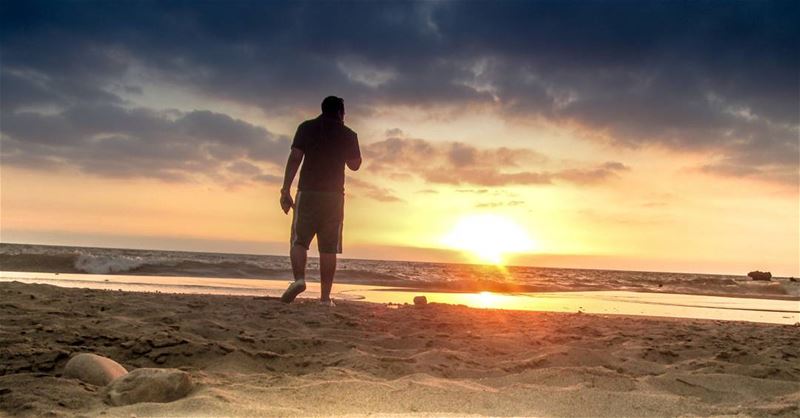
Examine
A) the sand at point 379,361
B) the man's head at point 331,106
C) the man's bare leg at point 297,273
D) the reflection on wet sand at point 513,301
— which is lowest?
the reflection on wet sand at point 513,301

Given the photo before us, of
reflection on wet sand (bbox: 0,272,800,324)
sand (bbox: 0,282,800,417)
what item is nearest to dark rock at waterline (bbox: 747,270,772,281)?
reflection on wet sand (bbox: 0,272,800,324)

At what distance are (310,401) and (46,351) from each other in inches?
63.0

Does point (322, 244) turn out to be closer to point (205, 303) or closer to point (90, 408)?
point (205, 303)

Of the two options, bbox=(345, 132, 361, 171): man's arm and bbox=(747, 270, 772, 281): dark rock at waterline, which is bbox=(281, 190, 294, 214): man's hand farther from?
bbox=(747, 270, 772, 281): dark rock at waterline

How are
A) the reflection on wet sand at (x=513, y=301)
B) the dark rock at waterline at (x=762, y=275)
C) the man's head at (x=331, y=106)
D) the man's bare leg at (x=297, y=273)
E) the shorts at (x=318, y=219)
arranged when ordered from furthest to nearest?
the dark rock at waterline at (x=762, y=275)
the reflection on wet sand at (x=513, y=301)
the man's head at (x=331, y=106)
the shorts at (x=318, y=219)
the man's bare leg at (x=297, y=273)

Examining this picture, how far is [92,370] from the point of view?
2.61 metres

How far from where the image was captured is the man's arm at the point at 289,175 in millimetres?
5555

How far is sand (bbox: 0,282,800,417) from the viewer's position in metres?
2.41

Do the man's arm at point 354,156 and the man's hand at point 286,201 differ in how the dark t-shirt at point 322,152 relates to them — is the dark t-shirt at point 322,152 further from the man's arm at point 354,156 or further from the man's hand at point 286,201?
the man's hand at point 286,201

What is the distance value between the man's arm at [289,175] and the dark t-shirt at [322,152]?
0.05 meters

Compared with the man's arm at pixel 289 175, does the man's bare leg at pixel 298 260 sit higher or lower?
lower

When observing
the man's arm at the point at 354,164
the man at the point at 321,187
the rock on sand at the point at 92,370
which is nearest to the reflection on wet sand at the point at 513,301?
the man at the point at 321,187

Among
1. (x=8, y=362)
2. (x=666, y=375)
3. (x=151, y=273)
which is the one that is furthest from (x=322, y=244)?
(x=151, y=273)

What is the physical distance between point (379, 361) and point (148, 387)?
4.22ft
